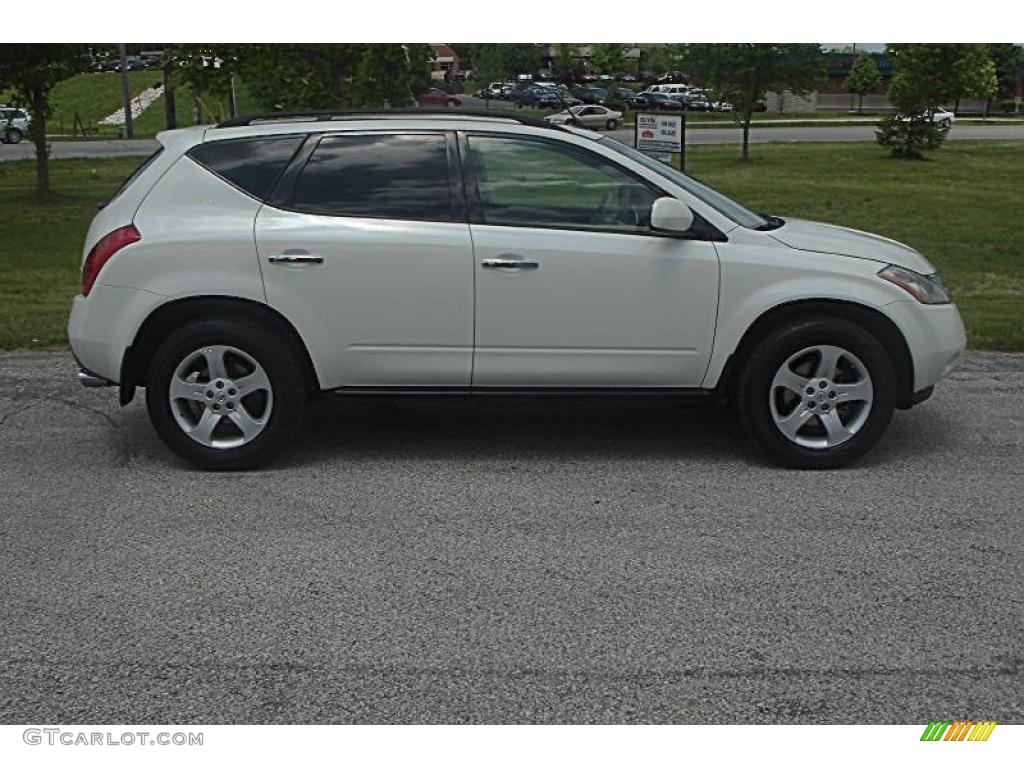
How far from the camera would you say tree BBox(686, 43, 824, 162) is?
29.8 metres

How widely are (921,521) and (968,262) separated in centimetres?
848

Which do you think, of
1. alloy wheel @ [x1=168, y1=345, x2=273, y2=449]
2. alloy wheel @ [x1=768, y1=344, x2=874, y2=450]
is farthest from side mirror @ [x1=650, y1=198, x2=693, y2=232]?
alloy wheel @ [x1=168, y1=345, x2=273, y2=449]

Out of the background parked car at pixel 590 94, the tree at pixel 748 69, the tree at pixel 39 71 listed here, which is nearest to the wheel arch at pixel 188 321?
the tree at pixel 39 71

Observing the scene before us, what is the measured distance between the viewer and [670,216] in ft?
18.7

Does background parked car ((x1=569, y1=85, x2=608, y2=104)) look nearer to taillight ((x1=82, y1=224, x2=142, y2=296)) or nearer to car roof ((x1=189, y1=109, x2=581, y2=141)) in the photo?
car roof ((x1=189, y1=109, x2=581, y2=141))

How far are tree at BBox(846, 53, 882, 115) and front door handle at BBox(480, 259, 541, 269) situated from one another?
2636 inches

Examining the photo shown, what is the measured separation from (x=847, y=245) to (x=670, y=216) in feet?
3.36

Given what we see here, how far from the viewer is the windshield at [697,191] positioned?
6051 mm

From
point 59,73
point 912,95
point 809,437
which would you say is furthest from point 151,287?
point 912,95

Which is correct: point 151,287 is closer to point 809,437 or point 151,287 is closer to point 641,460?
point 641,460

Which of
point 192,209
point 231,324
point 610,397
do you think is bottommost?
point 610,397

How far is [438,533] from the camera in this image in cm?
505

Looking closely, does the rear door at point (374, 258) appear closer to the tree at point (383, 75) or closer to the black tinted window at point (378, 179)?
the black tinted window at point (378, 179)

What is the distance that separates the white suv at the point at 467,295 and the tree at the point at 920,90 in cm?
2650
